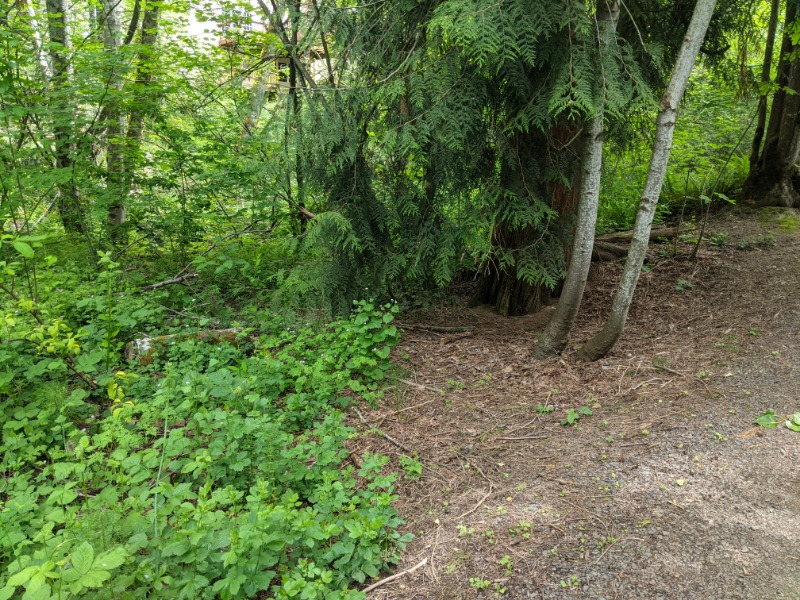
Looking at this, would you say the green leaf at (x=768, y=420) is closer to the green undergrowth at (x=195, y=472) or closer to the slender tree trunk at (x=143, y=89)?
the green undergrowth at (x=195, y=472)

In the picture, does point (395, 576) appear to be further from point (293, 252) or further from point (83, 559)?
point (293, 252)

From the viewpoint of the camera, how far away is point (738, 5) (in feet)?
14.8

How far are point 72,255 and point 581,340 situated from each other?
603 cm

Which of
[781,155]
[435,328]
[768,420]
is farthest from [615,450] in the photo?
[781,155]

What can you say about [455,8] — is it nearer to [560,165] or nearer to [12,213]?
[560,165]

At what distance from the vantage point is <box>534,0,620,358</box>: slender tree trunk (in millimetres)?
3740

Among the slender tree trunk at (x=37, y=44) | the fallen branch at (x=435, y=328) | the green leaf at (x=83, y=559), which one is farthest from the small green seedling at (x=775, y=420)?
the slender tree trunk at (x=37, y=44)

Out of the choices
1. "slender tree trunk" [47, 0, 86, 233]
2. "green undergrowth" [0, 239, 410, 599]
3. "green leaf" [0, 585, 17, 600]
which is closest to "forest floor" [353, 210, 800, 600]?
"green undergrowth" [0, 239, 410, 599]

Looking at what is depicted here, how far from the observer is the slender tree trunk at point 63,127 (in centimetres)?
533

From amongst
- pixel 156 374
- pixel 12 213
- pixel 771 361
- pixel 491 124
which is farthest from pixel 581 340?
pixel 12 213

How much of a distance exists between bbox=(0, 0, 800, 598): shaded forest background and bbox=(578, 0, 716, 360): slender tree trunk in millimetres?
225

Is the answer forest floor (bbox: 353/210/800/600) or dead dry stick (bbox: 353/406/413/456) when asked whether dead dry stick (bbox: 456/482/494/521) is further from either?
dead dry stick (bbox: 353/406/413/456)

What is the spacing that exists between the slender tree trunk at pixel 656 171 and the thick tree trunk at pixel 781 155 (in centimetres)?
402

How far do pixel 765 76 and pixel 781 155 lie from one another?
46.4 inches
